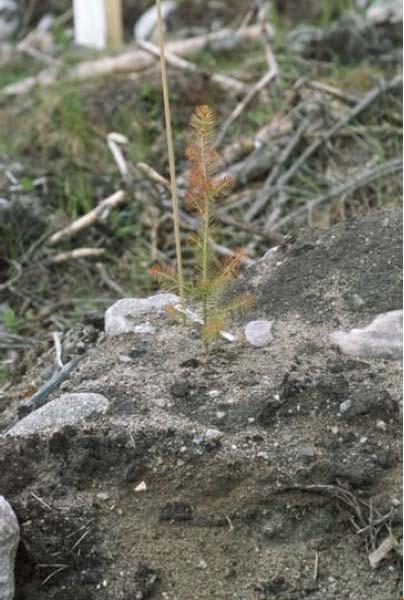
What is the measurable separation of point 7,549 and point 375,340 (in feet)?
3.69


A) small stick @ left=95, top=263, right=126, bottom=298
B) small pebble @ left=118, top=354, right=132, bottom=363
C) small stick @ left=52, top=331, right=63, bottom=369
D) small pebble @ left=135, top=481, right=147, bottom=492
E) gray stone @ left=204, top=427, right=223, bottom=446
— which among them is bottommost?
small stick @ left=95, top=263, right=126, bottom=298

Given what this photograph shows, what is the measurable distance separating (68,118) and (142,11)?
8.95ft

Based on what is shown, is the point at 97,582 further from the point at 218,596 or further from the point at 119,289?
the point at 119,289

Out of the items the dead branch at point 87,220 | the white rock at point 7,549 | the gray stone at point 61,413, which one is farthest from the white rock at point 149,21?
the white rock at point 7,549

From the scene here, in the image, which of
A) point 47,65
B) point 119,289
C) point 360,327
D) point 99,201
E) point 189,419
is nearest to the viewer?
point 189,419

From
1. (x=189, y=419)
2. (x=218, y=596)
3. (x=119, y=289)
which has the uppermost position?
(x=189, y=419)

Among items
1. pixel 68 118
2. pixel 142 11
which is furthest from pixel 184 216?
pixel 142 11

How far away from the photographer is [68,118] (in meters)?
5.65

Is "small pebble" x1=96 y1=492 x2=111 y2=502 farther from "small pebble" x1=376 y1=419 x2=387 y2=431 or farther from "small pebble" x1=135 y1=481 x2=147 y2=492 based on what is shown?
"small pebble" x1=376 y1=419 x2=387 y2=431

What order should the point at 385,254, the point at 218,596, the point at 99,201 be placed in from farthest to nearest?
the point at 99,201 < the point at 385,254 < the point at 218,596

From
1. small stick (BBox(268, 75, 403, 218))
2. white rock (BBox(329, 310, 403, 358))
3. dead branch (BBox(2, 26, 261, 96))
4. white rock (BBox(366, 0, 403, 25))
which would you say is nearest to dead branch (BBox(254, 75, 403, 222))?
small stick (BBox(268, 75, 403, 218))

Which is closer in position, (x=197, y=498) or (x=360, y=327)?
(x=197, y=498)

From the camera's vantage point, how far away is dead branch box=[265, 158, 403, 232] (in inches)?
177

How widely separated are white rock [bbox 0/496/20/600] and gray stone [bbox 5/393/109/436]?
284 mm
